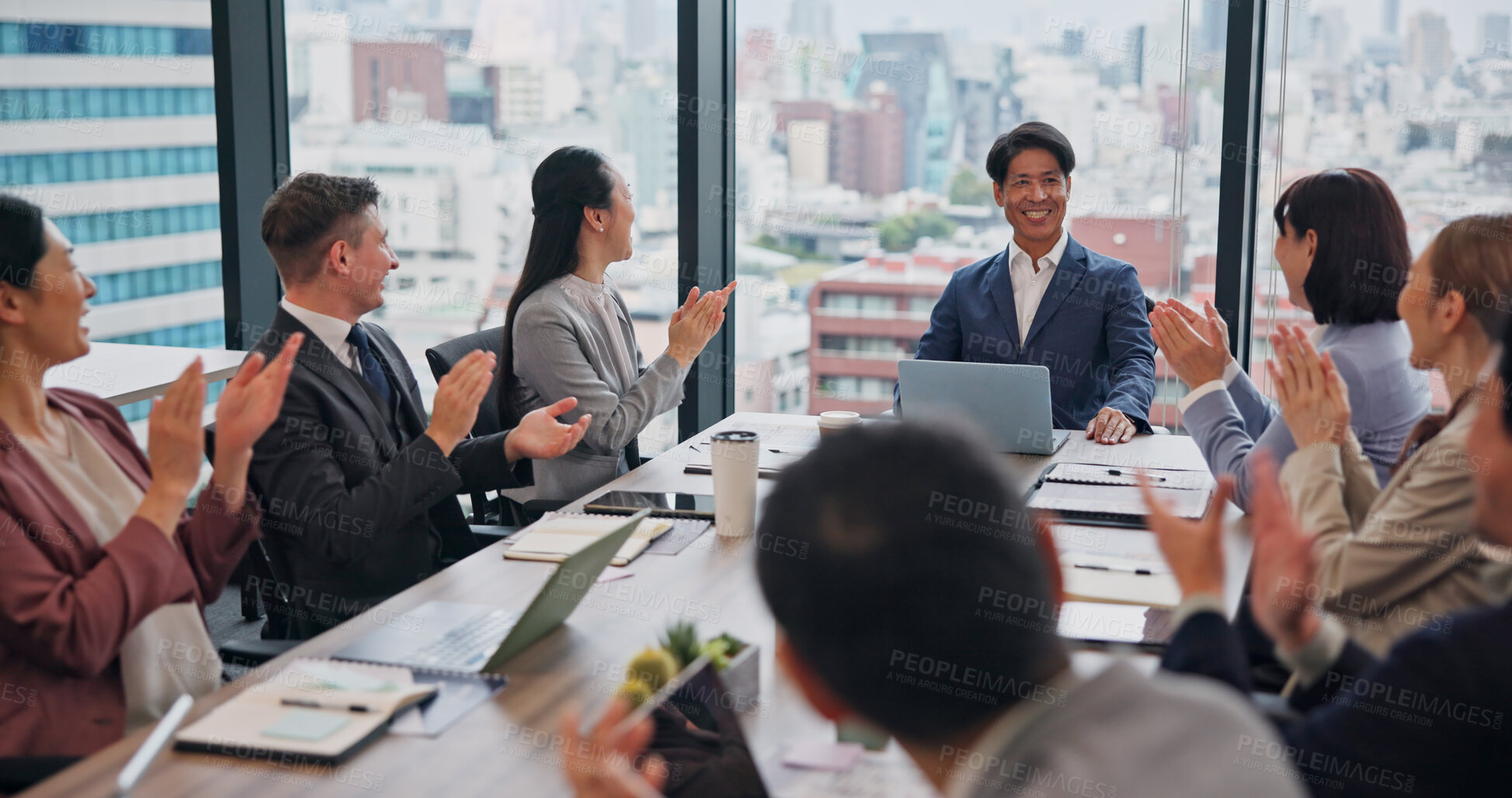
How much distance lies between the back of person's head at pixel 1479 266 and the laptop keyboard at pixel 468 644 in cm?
145

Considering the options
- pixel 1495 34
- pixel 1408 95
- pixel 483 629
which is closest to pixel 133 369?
pixel 483 629

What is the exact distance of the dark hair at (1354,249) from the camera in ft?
6.69

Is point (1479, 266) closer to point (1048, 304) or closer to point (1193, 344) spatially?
point (1193, 344)

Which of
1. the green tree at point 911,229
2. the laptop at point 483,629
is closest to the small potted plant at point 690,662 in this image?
the laptop at point 483,629

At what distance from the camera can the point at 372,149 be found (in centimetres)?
405

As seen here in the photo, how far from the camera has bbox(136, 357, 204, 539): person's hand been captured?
1487 millimetres

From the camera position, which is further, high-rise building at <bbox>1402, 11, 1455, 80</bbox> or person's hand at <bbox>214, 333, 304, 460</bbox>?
high-rise building at <bbox>1402, 11, 1455, 80</bbox>

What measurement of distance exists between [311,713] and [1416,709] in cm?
110

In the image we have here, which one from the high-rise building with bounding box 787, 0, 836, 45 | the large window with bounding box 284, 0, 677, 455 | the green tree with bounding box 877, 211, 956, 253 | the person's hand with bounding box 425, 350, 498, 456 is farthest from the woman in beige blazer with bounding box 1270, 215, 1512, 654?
the large window with bounding box 284, 0, 677, 455

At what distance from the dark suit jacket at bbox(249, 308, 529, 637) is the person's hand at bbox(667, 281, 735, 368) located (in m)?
0.76

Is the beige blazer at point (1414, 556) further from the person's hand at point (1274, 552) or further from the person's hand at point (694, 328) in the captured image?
the person's hand at point (694, 328)

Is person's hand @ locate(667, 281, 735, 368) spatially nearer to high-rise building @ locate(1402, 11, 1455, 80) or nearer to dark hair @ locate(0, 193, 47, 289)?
dark hair @ locate(0, 193, 47, 289)

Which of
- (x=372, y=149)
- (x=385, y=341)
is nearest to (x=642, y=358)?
Result: (x=385, y=341)

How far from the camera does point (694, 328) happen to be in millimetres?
2789
